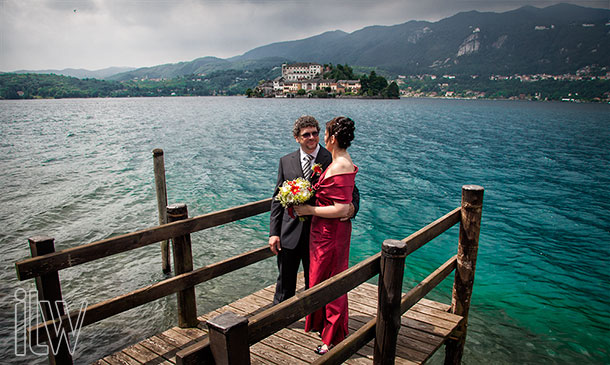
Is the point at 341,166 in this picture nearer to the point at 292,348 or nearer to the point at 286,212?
the point at 286,212

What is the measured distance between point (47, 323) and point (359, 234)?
10.6 metres

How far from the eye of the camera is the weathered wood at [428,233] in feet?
12.9

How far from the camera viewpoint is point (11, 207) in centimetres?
1552

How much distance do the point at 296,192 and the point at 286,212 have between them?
62 cm

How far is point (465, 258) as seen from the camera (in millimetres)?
5398

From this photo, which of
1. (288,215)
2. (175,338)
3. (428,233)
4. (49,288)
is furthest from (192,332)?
(428,233)

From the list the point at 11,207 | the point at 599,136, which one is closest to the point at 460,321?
the point at 11,207

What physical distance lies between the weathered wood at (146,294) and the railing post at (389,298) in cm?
210

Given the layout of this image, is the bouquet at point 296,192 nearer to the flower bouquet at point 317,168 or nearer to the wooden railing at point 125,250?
the flower bouquet at point 317,168

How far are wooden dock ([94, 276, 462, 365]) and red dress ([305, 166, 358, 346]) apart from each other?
374 millimetres

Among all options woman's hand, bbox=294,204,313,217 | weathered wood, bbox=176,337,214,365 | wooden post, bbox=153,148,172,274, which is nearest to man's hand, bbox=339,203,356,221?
woman's hand, bbox=294,204,313,217

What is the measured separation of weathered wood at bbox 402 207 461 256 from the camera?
3.93 meters

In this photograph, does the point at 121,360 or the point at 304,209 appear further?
the point at 121,360

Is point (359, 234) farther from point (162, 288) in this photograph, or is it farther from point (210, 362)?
point (210, 362)
